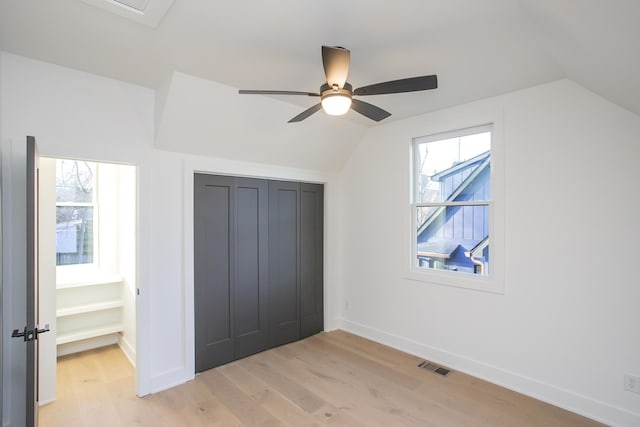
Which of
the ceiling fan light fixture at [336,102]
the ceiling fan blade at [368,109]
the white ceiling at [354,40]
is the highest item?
the white ceiling at [354,40]

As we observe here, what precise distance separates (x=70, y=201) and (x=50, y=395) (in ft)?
7.19

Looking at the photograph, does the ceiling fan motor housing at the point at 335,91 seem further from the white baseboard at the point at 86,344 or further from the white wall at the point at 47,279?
the white baseboard at the point at 86,344

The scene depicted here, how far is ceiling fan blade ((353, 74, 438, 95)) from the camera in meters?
1.87

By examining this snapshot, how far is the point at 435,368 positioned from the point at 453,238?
4.42ft

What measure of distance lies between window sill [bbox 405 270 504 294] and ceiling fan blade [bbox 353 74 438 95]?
6.55 feet

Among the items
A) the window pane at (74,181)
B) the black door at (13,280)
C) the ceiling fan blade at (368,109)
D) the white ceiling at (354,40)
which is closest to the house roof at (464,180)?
the white ceiling at (354,40)

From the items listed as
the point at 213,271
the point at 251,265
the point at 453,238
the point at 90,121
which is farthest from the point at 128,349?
the point at 453,238

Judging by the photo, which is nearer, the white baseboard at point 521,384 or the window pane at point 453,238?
the white baseboard at point 521,384

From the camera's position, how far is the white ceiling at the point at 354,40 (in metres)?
1.67

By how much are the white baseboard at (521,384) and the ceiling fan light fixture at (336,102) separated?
2.73 meters

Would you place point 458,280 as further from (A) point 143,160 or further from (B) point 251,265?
(A) point 143,160

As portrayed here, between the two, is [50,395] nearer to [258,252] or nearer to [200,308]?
[200,308]

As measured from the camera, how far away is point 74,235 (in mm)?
3838

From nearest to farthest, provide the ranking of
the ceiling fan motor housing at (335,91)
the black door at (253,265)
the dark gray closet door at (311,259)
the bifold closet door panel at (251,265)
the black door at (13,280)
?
the ceiling fan motor housing at (335,91) < the black door at (13,280) < the black door at (253,265) < the bifold closet door panel at (251,265) < the dark gray closet door at (311,259)
